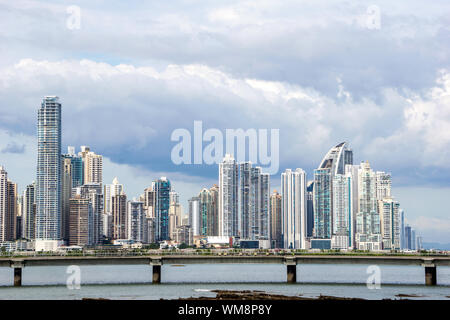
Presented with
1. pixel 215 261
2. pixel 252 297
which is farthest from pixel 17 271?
pixel 252 297

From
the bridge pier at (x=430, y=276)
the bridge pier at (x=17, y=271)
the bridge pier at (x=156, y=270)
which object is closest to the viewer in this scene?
the bridge pier at (x=17, y=271)

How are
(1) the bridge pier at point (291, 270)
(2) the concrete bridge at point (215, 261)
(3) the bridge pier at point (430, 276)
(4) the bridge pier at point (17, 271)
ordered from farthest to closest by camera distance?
(1) the bridge pier at point (291, 270), (2) the concrete bridge at point (215, 261), (3) the bridge pier at point (430, 276), (4) the bridge pier at point (17, 271)

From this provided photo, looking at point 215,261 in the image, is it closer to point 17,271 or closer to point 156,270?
point 156,270

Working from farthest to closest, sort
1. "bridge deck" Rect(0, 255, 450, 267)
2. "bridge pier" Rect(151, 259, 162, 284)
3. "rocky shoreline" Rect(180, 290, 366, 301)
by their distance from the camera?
"bridge pier" Rect(151, 259, 162, 284), "bridge deck" Rect(0, 255, 450, 267), "rocky shoreline" Rect(180, 290, 366, 301)

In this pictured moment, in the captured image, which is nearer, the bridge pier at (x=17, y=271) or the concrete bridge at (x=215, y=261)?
the bridge pier at (x=17, y=271)

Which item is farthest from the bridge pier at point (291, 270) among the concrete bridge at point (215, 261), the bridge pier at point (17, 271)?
the bridge pier at point (17, 271)

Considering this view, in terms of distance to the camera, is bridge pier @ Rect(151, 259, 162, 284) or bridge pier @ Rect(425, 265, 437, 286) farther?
bridge pier @ Rect(151, 259, 162, 284)
